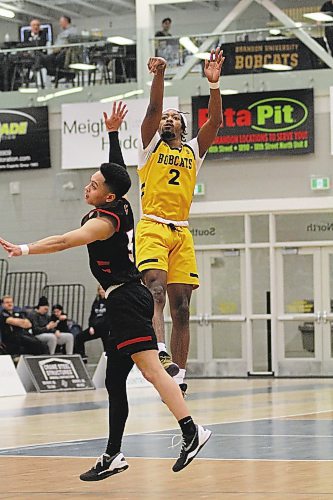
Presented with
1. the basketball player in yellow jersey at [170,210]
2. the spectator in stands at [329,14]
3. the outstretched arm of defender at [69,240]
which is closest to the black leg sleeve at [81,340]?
the spectator in stands at [329,14]

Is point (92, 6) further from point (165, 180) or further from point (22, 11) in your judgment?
point (165, 180)

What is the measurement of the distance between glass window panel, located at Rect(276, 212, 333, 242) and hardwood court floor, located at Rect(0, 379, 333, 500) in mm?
8925

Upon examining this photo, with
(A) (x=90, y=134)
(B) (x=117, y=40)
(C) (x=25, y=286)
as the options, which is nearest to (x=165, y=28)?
(B) (x=117, y=40)

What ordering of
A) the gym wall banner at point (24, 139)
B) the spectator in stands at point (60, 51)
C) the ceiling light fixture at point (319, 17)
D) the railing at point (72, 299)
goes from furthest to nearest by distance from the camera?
the gym wall banner at point (24, 139) → the railing at point (72, 299) → the spectator in stands at point (60, 51) → the ceiling light fixture at point (319, 17)

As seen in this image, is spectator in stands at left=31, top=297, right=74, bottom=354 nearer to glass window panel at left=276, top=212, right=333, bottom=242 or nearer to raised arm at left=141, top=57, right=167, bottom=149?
Result: glass window panel at left=276, top=212, right=333, bottom=242

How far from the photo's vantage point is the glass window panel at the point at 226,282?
2408cm

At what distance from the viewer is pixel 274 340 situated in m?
23.5

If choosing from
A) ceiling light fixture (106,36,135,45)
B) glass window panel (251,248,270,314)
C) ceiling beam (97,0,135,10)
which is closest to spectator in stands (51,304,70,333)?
glass window panel (251,248,270,314)

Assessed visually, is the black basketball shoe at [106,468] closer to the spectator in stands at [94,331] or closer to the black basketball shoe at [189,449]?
the black basketball shoe at [189,449]

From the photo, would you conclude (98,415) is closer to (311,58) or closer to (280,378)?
(280,378)

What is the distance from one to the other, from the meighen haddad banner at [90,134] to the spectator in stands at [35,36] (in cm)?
149

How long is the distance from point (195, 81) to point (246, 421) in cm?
1388

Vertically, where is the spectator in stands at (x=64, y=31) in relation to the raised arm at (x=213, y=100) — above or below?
above

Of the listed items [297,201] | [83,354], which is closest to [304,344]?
[297,201]
